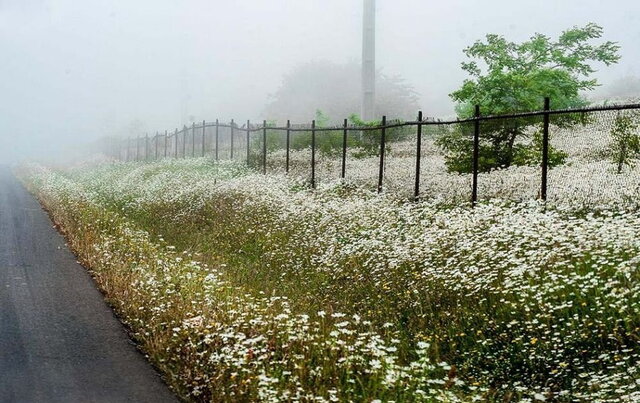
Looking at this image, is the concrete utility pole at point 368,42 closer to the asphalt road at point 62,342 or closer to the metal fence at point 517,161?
the metal fence at point 517,161

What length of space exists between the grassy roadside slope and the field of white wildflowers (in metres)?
0.03

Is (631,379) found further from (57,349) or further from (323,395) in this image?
(57,349)

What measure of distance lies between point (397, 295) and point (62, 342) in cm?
408

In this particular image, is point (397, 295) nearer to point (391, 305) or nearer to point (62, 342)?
point (391, 305)

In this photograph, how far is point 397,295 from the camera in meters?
8.92

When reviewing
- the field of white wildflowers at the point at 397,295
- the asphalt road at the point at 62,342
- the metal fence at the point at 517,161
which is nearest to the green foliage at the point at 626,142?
the metal fence at the point at 517,161

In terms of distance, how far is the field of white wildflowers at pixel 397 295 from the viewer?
237 inches

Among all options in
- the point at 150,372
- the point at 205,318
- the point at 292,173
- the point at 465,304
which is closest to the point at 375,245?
the point at 465,304

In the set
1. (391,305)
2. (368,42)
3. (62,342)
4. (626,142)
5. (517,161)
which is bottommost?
(62,342)

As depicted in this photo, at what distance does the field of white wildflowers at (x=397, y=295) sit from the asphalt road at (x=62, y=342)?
0.28m

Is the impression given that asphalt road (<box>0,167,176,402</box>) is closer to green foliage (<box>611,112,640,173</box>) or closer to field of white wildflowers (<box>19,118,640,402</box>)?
field of white wildflowers (<box>19,118,640,402</box>)

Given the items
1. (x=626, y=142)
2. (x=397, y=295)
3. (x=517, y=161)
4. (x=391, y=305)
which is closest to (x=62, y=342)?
(x=391, y=305)

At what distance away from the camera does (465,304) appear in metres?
7.96

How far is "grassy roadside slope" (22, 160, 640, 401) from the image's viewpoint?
598cm
